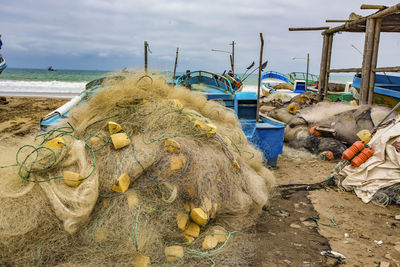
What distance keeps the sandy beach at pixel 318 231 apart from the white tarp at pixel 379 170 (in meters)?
0.20

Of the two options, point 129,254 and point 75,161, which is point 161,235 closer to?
point 129,254

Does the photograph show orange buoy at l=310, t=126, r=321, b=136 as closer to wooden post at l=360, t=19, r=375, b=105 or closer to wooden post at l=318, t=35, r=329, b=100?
wooden post at l=360, t=19, r=375, b=105

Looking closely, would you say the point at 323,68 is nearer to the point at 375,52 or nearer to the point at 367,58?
the point at 367,58

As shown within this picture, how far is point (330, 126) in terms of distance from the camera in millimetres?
7598

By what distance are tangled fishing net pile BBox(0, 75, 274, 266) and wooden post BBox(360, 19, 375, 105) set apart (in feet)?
21.0

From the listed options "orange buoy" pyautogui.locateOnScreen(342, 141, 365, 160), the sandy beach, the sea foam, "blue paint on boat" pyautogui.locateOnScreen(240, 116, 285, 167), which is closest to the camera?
the sandy beach

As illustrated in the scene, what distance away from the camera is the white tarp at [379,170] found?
441cm

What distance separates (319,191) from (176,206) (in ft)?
9.58

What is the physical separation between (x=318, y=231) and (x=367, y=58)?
21.8 ft

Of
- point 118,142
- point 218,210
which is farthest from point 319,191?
point 118,142

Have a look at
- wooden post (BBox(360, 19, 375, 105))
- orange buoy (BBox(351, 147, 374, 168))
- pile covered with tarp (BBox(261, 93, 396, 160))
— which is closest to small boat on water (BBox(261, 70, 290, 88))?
pile covered with tarp (BBox(261, 93, 396, 160))

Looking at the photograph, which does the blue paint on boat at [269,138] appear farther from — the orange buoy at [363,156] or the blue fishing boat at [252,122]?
the orange buoy at [363,156]

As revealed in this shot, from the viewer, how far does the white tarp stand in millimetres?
4414

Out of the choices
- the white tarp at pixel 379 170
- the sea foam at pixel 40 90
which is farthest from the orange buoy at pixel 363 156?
the sea foam at pixel 40 90
